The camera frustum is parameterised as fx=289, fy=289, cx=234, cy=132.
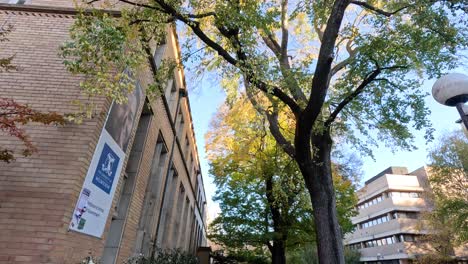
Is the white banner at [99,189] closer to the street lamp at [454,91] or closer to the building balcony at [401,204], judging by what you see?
the street lamp at [454,91]

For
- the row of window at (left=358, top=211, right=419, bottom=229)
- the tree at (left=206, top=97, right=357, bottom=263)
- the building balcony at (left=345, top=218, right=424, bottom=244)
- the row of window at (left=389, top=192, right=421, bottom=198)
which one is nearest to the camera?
the tree at (left=206, top=97, right=357, bottom=263)

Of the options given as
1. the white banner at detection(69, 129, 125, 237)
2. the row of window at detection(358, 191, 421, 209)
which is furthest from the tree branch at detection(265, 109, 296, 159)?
the row of window at detection(358, 191, 421, 209)

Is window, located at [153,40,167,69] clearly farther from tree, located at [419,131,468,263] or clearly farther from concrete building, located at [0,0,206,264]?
tree, located at [419,131,468,263]

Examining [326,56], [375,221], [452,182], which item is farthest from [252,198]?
[375,221]

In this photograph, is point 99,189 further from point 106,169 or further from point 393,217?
point 393,217

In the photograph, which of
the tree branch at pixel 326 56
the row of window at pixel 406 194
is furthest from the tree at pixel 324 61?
the row of window at pixel 406 194

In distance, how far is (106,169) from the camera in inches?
245

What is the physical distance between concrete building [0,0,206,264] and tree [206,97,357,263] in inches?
283

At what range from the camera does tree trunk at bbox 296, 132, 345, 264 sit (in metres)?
6.65

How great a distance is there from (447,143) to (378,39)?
2165cm

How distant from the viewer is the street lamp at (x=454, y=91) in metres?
4.25

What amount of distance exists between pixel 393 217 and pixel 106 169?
135 feet

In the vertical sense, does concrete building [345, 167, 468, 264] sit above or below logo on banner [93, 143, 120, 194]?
above

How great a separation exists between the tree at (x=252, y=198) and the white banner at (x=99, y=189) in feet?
26.3
